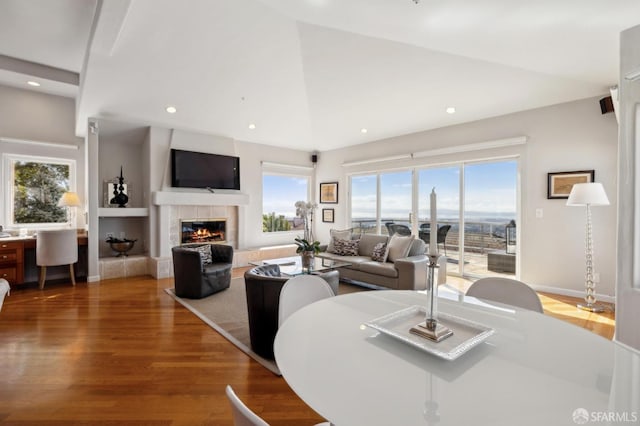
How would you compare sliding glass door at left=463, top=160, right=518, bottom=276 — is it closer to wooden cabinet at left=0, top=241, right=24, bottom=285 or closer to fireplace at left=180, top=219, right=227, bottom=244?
fireplace at left=180, top=219, right=227, bottom=244

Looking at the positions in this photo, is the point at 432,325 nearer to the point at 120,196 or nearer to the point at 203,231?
the point at 203,231

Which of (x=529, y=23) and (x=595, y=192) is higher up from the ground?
(x=529, y=23)

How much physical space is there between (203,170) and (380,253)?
3648 millimetres

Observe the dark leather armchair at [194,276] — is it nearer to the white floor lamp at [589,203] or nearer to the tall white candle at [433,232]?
the tall white candle at [433,232]

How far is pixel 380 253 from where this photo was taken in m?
4.51

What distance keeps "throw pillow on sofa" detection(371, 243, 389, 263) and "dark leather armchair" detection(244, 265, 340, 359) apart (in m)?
2.31

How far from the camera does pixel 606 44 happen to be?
9.23 ft

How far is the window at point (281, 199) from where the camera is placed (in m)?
6.94

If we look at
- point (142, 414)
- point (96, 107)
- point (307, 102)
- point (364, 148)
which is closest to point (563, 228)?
point (364, 148)

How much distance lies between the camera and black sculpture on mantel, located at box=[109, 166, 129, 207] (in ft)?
17.6

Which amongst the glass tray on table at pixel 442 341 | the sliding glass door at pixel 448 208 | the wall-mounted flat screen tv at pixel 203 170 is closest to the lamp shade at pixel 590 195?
the sliding glass door at pixel 448 208

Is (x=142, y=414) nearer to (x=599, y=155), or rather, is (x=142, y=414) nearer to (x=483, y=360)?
(x=483, y=360)

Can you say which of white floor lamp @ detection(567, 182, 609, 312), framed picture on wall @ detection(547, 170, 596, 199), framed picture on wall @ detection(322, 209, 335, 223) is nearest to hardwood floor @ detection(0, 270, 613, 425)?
white floor lamp @ detection(567, 182, 609, 312)

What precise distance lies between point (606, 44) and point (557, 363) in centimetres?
339
